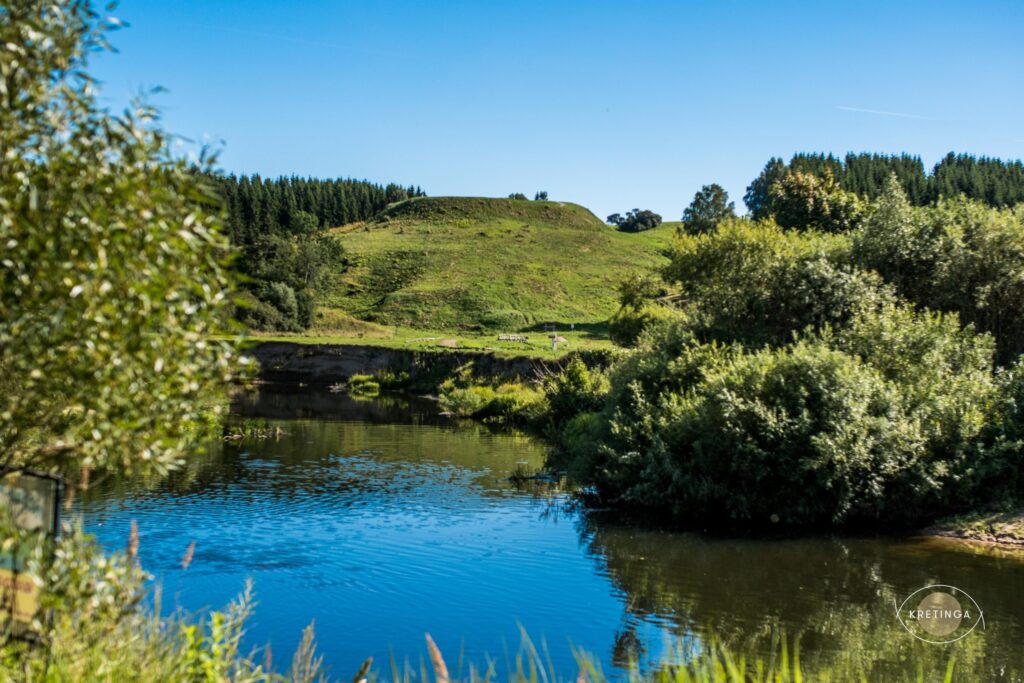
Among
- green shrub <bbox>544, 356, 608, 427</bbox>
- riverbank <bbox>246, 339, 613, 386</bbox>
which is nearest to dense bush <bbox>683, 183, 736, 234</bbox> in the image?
riverbank <bbox>246, 339, 613, 386</bbox>

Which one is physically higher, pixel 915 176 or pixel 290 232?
pixel 915 176

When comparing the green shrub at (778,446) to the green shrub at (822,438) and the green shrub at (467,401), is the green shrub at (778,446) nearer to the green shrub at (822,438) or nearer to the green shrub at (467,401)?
the green shrub at (822,438)

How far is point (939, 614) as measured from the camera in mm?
14906

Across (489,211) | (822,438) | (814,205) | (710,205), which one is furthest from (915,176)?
(822,438)

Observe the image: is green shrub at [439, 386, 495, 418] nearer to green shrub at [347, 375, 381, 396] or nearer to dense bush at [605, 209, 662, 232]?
green shrub at [347, 375, 381, 396]

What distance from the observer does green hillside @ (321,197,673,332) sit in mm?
86875

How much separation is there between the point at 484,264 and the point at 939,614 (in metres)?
90.6

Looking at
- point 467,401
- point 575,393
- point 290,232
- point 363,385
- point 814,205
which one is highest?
point 290,232

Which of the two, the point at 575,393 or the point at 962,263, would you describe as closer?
the point at 962,263

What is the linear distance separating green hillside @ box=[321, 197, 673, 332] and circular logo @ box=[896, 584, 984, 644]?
65453 mm

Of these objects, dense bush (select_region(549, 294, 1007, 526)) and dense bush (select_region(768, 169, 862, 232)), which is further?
dense bush (select_region(768, 169, 862, 232))

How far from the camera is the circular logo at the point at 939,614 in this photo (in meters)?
13.9

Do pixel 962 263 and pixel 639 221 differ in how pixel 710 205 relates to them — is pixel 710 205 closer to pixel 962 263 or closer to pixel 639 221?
pixel 639 221

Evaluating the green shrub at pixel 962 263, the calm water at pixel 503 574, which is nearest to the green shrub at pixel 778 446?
the calm water at pixel 503 574
